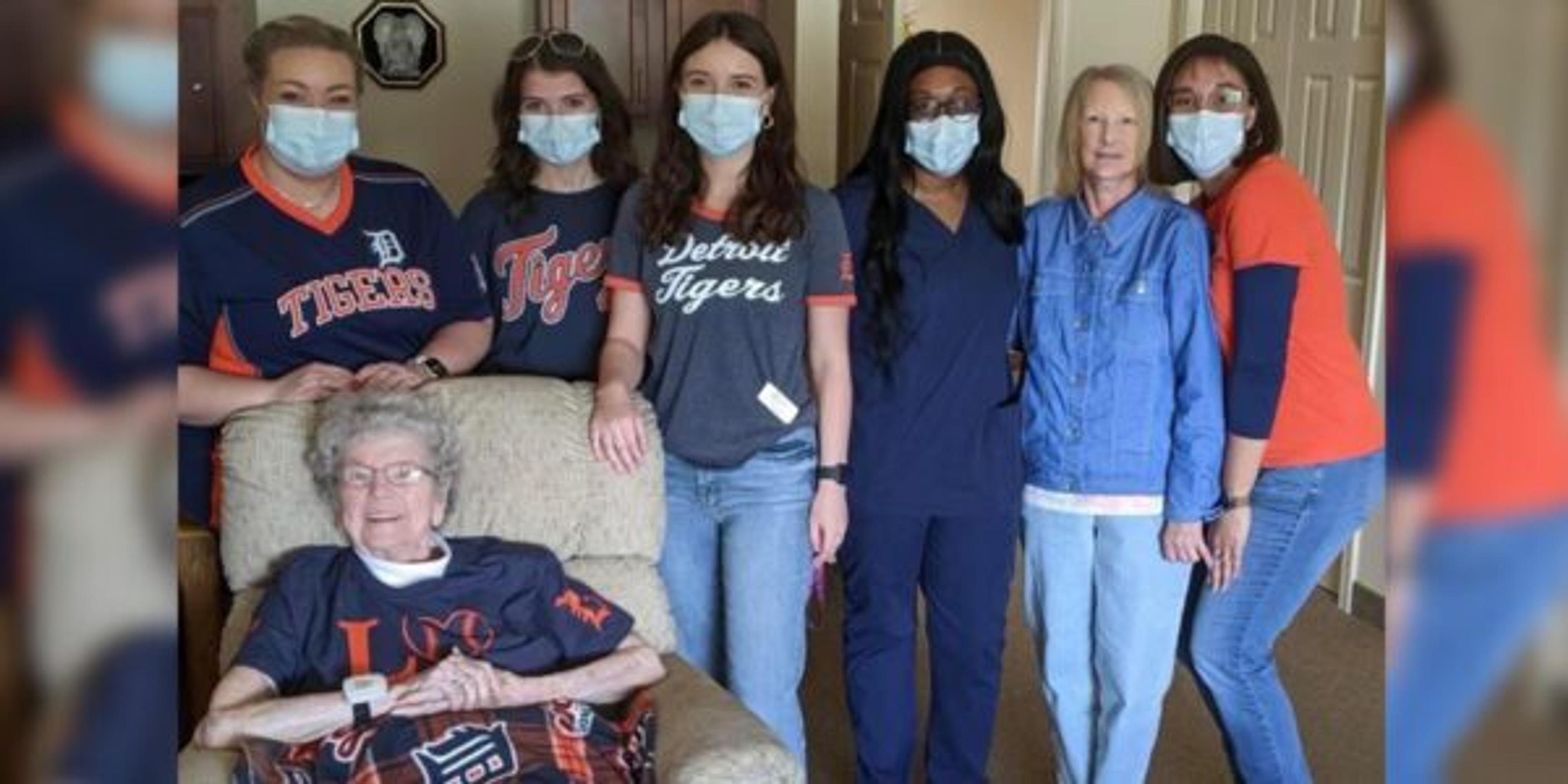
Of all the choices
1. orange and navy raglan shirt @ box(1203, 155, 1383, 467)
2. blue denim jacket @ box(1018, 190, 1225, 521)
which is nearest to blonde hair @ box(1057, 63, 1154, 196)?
blue denim jacket @ box(1018, 190, 1225, 521)

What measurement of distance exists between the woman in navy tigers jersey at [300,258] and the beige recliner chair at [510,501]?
0.06 m

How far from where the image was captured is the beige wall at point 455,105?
455cm

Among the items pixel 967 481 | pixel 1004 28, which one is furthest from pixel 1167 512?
pixel 1004 28

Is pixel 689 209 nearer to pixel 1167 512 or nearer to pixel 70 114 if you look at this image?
pixel 1167 512

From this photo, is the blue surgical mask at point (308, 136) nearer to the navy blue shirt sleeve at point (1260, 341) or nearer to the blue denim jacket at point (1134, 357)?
Answer: the blue denim jacket at point (1134, 357)

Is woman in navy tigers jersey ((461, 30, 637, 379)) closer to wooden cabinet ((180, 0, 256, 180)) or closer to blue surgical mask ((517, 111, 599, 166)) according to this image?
blue surgical mask ((517, 111, 599, 166))

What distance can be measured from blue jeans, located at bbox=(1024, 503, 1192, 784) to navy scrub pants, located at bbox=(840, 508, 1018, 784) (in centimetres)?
7

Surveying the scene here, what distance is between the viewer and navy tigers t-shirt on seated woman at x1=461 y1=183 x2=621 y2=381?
7.04 feet

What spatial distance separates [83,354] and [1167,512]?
5.93 feet

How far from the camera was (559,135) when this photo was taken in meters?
2.16

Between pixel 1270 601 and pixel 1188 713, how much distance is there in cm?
93

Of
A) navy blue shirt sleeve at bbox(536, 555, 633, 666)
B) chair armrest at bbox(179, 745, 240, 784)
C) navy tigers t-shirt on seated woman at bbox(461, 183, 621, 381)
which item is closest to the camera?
chair armrest at bbox(179, 745, 240, 784)

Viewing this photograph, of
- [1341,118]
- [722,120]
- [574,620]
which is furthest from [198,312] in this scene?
[1341,118]

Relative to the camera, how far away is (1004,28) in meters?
4.80
